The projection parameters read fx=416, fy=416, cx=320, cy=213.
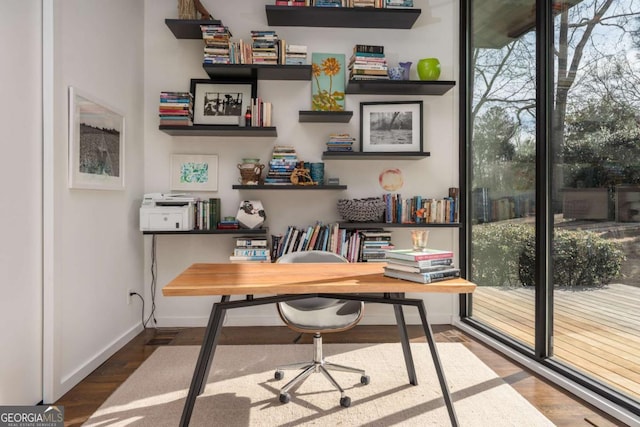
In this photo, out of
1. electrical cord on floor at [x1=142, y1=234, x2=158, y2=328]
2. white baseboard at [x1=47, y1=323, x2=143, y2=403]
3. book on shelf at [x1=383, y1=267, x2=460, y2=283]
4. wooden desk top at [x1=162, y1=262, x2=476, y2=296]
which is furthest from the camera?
electrical cord on floor at [x1=142, y1=234, x2=158, y2=328]

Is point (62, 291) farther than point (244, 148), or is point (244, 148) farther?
point (244, 148)

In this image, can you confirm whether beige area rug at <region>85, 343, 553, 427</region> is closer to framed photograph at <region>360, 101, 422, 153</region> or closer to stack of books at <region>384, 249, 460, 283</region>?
stack of books at <region>384, 249, 460, 283</region>

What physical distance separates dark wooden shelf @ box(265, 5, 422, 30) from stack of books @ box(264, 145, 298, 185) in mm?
1093

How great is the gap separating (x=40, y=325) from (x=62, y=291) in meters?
0.21

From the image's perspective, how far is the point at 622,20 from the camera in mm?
2129

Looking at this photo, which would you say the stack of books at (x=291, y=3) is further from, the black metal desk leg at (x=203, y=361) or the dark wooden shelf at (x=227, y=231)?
the black metal desk leg at (x=203, y=361)

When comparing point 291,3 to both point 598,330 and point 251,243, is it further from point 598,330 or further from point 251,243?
point 598,330

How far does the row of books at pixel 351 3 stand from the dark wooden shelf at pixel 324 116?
87 cm

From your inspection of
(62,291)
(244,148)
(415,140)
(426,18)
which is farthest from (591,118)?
(62,291)

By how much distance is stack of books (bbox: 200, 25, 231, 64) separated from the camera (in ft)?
10.9

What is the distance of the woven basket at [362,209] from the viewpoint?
3410mm

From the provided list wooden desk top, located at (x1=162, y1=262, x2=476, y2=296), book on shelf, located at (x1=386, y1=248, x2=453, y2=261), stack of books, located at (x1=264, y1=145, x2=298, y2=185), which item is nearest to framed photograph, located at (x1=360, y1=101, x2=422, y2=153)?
stack of books, located at (x1=264, y1=145, x2=298, y2=185)

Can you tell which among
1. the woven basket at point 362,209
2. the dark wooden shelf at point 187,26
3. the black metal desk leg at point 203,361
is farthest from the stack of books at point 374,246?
the dark wooden shelf at point 187,26

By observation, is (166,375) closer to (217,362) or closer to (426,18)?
(217,362)
